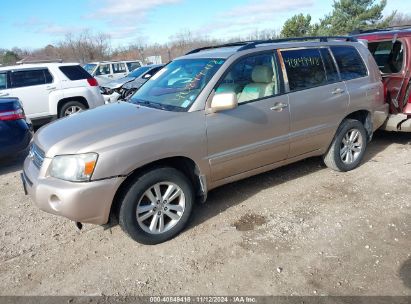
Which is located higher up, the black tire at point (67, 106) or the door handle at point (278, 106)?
the door handle at point (278, 106)

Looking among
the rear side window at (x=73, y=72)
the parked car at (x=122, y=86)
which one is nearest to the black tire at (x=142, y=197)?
the rear side window at (x=73, y=72)

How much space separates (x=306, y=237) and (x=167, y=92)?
83.8 inches

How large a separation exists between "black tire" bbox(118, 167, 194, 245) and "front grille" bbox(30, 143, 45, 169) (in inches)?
33.4

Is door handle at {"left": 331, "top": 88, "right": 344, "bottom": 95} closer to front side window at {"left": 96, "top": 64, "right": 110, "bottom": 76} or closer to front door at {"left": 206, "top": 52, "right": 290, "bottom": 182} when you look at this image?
front door at {"left": 206, "top": 52, "right": 290, "bottom": 182}

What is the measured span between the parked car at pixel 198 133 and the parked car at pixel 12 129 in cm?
209

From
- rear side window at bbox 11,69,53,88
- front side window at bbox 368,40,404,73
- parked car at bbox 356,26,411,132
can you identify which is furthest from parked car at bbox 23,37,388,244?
rear side window at bbox 11,69,53,88

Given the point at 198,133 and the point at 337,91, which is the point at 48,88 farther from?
the point at 337,91

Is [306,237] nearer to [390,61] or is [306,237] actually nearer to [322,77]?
[322,77]

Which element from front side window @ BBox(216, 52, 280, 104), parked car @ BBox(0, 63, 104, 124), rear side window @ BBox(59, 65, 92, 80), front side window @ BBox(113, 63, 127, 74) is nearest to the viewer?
front side window @ BBox(216, 52, 280, 104)

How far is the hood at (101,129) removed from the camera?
305 centimetres

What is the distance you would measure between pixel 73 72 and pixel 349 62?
6852mm

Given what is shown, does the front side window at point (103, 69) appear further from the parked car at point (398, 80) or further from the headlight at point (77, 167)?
the headlight at point (77, 167)

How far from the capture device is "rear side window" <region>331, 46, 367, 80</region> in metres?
4.68

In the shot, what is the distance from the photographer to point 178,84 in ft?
13.1
